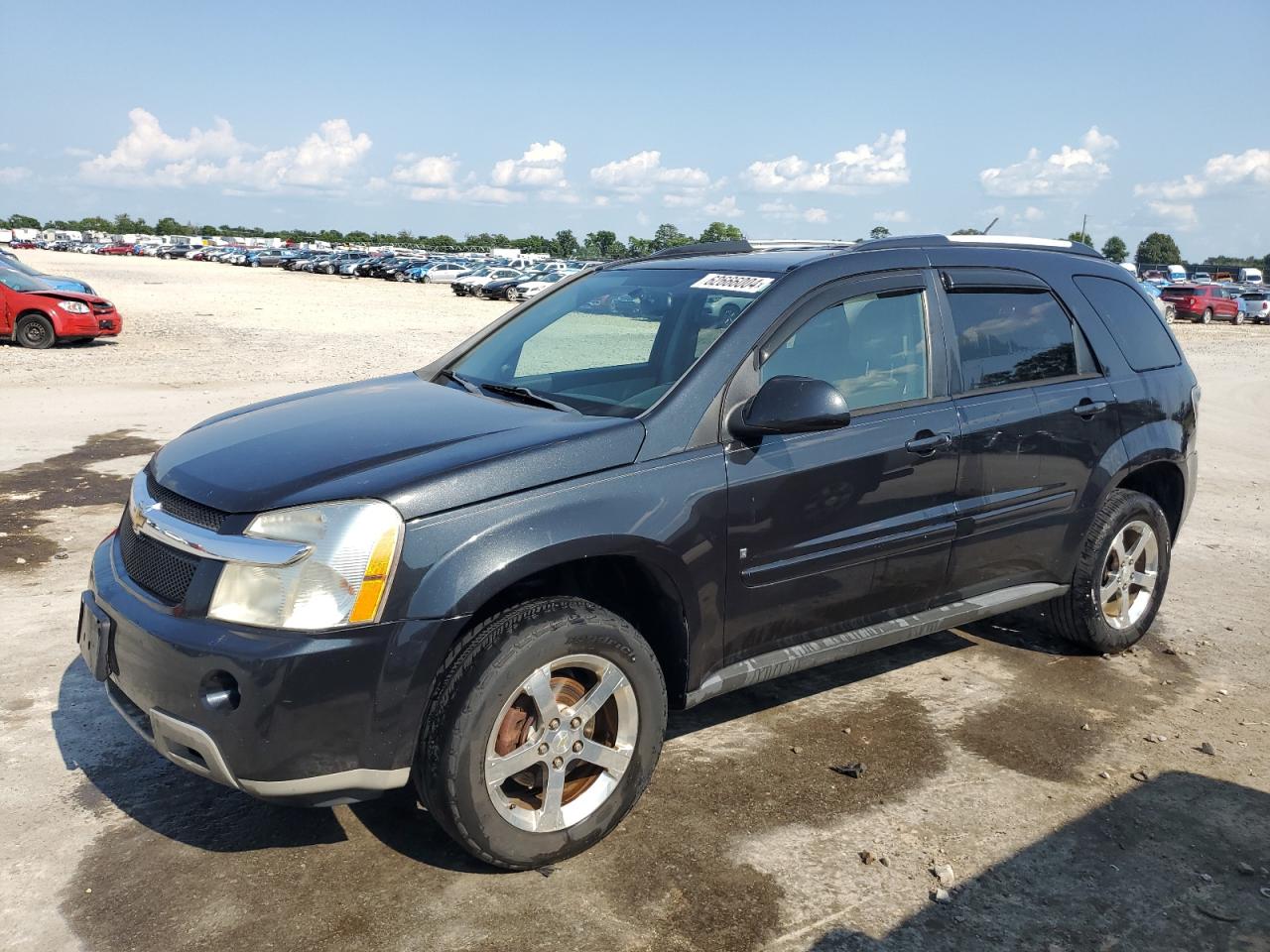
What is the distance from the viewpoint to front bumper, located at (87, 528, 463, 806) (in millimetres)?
2947

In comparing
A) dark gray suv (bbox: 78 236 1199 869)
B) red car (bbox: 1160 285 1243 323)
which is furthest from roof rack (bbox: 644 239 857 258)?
red car (bbox: 1160 285 1243 323)

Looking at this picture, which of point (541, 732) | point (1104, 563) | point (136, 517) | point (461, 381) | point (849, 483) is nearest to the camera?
point (541, 732)

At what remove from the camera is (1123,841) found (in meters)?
3.68

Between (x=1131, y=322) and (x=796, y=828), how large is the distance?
315 centimetres

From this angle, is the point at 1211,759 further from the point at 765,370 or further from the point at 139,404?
the point at 139,404

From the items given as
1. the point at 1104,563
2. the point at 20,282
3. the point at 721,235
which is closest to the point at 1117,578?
the point at 1104,563

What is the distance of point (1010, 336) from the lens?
477 centimetres

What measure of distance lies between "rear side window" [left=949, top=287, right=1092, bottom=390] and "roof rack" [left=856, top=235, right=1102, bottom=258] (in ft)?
0.79

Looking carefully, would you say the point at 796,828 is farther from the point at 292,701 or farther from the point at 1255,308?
the point at 1255,308

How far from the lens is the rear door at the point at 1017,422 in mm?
4496

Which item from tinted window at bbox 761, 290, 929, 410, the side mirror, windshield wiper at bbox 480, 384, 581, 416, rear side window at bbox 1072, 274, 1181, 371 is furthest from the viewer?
rear side window at bbox 1072, 274, 1181, 371

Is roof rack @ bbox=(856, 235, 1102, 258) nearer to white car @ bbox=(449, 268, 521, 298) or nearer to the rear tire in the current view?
the rear tire

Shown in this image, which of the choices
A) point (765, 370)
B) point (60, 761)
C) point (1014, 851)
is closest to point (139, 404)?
point (60, 761)

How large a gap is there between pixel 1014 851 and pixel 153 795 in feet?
9.53
